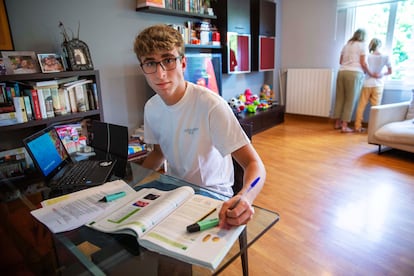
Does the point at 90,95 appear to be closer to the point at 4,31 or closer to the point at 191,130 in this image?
the point at 4,31

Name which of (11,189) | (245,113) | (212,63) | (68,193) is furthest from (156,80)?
(245,113)

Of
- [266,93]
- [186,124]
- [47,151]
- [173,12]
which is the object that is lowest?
[266,93]

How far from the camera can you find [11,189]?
1.29 metres

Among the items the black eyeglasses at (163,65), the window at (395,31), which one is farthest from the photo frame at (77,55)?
the window at (395,31)

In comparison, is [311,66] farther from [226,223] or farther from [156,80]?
[226,223]

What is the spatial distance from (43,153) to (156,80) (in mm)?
628

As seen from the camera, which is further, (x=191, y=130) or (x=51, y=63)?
(x=51, y=63)

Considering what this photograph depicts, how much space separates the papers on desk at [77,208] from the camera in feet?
2.88

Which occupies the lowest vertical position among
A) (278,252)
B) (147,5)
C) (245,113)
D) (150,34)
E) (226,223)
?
(278,252)

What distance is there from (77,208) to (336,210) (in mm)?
1861

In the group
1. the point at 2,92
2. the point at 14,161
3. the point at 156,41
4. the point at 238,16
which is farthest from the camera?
the point at 238,16

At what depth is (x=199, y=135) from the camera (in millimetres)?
1190

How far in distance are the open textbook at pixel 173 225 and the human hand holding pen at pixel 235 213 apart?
0.06 ft

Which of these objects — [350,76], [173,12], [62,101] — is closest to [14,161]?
[62,101]
